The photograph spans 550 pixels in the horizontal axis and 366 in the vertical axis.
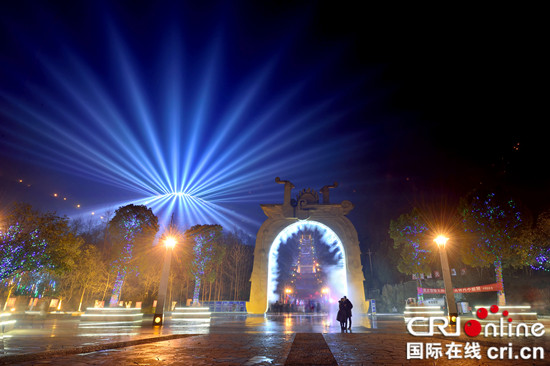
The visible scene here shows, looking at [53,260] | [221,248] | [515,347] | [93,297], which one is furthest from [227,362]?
[93,297]

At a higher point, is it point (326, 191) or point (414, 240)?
point (326, 191)

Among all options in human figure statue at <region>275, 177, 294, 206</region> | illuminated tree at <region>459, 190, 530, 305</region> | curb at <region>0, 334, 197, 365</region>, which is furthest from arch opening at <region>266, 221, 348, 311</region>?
curb at <region>0, 334, 197, 365</region>

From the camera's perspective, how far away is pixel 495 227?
19.0m

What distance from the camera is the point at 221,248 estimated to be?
115 ft

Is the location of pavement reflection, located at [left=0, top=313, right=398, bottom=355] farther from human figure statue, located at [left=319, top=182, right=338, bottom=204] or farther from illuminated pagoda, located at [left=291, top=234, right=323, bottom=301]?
illuminated pagoda, located at [left=291, top=234, right=323, bottom=301]

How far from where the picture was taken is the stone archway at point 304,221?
94.5 ft

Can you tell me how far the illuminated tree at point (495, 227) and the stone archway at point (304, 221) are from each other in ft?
37.1

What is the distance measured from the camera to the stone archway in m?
28.8

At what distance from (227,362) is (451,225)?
75.0 ft

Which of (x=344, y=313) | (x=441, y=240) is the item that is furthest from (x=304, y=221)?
(x=344, y=313)

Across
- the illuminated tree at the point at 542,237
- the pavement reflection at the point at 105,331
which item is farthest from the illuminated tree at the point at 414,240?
the pavement reflection at the point at 105,331

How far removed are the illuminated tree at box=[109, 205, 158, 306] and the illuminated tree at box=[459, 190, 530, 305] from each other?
27992 mm

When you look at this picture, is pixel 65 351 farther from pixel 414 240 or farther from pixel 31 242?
pixel 414 240

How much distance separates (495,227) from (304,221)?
1754 cm
